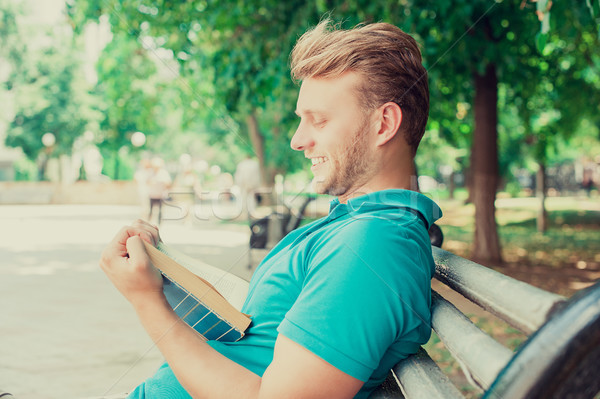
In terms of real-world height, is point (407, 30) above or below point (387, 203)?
above

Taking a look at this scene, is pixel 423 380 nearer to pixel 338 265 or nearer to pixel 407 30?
pixel 338 265

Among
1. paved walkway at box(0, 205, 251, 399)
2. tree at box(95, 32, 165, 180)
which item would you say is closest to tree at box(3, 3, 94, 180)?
tree at box(95, 32, 165, 180)

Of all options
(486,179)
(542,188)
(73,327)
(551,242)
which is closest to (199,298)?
(73,327)

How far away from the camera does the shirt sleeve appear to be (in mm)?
920

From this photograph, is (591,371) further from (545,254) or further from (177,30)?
(545,254)

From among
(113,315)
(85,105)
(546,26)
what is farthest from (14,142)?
(546,26)

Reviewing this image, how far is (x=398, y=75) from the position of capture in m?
1.24

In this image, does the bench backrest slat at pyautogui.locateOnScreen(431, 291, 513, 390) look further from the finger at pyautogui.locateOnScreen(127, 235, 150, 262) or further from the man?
the finger at pyautogui.locateOnScreen(127, 235, 150, 262)

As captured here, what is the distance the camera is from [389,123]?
1247mm

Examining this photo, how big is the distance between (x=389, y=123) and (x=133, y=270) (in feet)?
2.00

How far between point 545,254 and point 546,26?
26.3 ft

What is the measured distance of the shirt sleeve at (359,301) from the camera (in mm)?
920

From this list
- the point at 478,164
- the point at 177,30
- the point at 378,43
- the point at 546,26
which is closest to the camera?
the point at 378,43

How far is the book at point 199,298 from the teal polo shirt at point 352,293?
0.04 m
